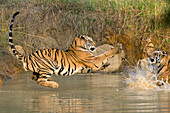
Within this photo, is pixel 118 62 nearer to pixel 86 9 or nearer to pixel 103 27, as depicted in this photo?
pixel 103 27

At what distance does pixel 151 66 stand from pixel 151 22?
467cm

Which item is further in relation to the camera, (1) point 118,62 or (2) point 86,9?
(2) point 86,9

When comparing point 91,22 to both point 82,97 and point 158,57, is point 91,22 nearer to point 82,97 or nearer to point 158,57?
point 158,57

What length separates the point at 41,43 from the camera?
49.6 feet

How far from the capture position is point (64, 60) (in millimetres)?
10953

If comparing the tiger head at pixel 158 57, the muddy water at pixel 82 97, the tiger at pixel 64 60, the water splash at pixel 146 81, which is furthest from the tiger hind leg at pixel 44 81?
the tiger head at pixel 158 57

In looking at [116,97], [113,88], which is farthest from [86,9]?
[116,97]

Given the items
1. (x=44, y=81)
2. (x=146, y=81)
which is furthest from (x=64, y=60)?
(x=146, y=81)

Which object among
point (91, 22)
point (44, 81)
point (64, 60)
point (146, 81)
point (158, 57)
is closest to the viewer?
point (158, 57)

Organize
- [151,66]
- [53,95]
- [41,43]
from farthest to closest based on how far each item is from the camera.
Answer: [41,43] < [151,66] < [53,95]

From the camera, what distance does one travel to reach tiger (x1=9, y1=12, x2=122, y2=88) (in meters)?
10.7

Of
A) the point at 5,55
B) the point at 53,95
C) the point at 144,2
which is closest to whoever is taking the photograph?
the point at 53,95

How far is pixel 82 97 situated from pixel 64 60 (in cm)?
281

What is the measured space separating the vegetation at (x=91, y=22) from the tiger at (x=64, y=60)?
3706 millimetres
